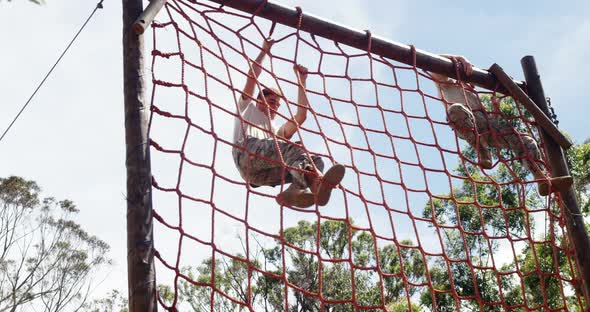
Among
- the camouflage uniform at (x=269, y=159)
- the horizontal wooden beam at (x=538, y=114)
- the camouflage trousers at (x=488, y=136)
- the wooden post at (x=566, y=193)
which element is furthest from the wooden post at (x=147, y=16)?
the wooden post at (x=566, y=193)

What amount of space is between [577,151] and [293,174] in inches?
288

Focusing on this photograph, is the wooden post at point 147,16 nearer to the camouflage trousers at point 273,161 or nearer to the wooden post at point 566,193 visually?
the camouflage trousers at point 273,161

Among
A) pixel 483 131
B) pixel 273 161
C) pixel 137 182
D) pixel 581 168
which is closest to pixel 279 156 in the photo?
pixel 273 161

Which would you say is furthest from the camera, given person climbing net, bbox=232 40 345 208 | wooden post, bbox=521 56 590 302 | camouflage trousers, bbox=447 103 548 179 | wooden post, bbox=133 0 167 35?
camouflage trousers, bbox=447 103 548 179

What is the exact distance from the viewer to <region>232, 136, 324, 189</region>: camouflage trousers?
2699 mm

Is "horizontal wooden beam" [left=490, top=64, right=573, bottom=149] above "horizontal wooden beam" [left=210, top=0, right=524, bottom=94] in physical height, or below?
below

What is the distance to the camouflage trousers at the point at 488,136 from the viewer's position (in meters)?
3.45

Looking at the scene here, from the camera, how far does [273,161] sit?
2.57 metres

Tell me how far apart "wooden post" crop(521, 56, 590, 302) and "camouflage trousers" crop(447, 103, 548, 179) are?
107mm

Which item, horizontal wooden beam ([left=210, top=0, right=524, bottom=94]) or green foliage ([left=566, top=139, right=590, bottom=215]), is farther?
green foliage ([left=566, top=139, right=590, bottom=215])

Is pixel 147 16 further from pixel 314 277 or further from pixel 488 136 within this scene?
pixel 314 277

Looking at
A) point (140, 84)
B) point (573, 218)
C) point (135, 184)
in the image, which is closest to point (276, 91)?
point (140, 84)

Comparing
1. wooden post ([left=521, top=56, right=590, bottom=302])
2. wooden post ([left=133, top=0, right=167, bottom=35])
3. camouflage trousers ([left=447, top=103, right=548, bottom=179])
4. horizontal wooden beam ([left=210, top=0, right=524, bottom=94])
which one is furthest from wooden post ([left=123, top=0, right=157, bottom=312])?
wooden post ([left=521, top=56, right=590, bottom=302])

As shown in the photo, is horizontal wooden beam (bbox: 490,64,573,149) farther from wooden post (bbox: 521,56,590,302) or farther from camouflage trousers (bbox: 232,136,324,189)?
camouflage trousers (bbox: 232,136,324,189)
